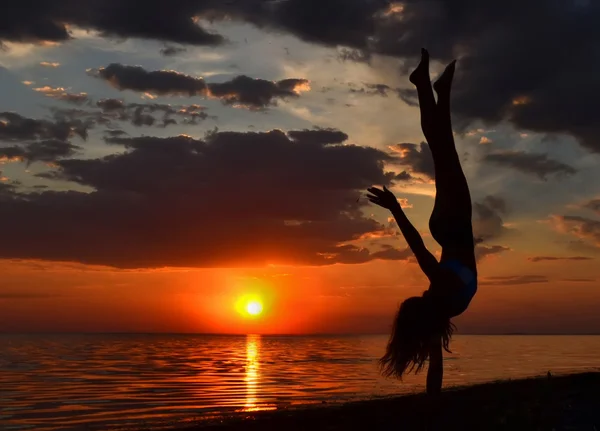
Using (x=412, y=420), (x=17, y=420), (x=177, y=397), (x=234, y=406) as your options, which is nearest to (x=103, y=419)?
(x=17, y=420)

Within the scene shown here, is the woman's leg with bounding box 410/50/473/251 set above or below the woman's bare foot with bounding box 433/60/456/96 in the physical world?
below

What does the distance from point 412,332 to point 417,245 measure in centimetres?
97

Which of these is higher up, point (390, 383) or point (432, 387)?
point (432, 387)

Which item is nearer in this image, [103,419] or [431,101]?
[431,101]

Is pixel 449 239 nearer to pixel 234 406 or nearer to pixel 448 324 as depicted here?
pixel 448 324

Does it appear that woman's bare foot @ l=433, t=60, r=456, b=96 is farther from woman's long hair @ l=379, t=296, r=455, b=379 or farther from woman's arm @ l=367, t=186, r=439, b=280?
woman's long hair @ l=379, t=296, r=455, b=379

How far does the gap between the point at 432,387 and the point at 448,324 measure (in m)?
1.06

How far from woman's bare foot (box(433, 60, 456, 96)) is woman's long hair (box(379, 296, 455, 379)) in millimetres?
2166

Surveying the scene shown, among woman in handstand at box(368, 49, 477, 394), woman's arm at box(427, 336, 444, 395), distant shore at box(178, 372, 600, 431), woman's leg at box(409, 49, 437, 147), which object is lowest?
distant shore at box(178, 372, 600, 431)

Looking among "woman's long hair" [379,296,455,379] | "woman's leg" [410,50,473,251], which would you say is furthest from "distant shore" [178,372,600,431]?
"woman's leg" [410,50,473,251]

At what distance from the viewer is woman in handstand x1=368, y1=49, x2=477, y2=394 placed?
19.9 feet

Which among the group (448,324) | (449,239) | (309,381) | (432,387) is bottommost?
(309,381)

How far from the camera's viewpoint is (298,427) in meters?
9.91

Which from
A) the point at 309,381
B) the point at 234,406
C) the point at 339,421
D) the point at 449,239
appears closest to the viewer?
the point at 449,239
